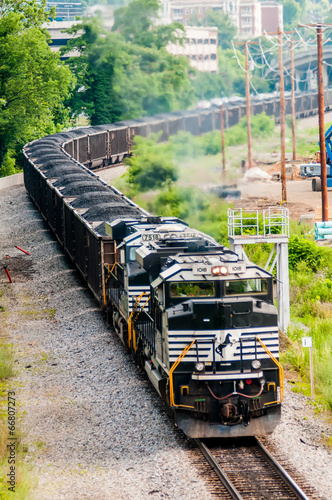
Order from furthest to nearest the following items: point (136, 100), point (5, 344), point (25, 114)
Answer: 1. point (136, 100)
2. point (25, 114)
3. point (5, 344)

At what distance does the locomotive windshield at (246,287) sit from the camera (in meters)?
13.1

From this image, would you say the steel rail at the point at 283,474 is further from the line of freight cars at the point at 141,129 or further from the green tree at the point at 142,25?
the green tree at the point at 142,25

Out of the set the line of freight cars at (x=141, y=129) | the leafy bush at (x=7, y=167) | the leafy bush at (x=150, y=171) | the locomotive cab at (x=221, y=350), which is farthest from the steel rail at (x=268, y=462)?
the leafy bush at (x=7, y=167)

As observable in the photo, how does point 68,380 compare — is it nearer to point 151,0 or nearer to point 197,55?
point 151,0

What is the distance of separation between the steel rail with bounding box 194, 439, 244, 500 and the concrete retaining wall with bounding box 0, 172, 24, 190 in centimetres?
4258

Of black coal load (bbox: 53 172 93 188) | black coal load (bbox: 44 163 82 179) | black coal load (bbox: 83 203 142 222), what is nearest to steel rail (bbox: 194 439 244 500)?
black coal load (bbox: 83 203 142 222)

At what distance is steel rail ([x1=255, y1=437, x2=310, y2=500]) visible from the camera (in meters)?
11.2

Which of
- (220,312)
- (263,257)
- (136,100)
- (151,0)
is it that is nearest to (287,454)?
(220,312)

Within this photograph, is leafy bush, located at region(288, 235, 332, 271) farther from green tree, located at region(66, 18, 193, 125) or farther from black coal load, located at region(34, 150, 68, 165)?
green tree, located at region(66, 18, 193, 125)

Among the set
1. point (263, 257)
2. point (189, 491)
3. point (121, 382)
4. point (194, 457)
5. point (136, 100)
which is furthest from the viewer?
point (136, 100)

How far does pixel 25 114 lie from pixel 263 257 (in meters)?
36.8

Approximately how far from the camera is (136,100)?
86.8 metres

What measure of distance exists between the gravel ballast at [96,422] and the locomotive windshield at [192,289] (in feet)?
8.74

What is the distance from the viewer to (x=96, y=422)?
14.3 meters
